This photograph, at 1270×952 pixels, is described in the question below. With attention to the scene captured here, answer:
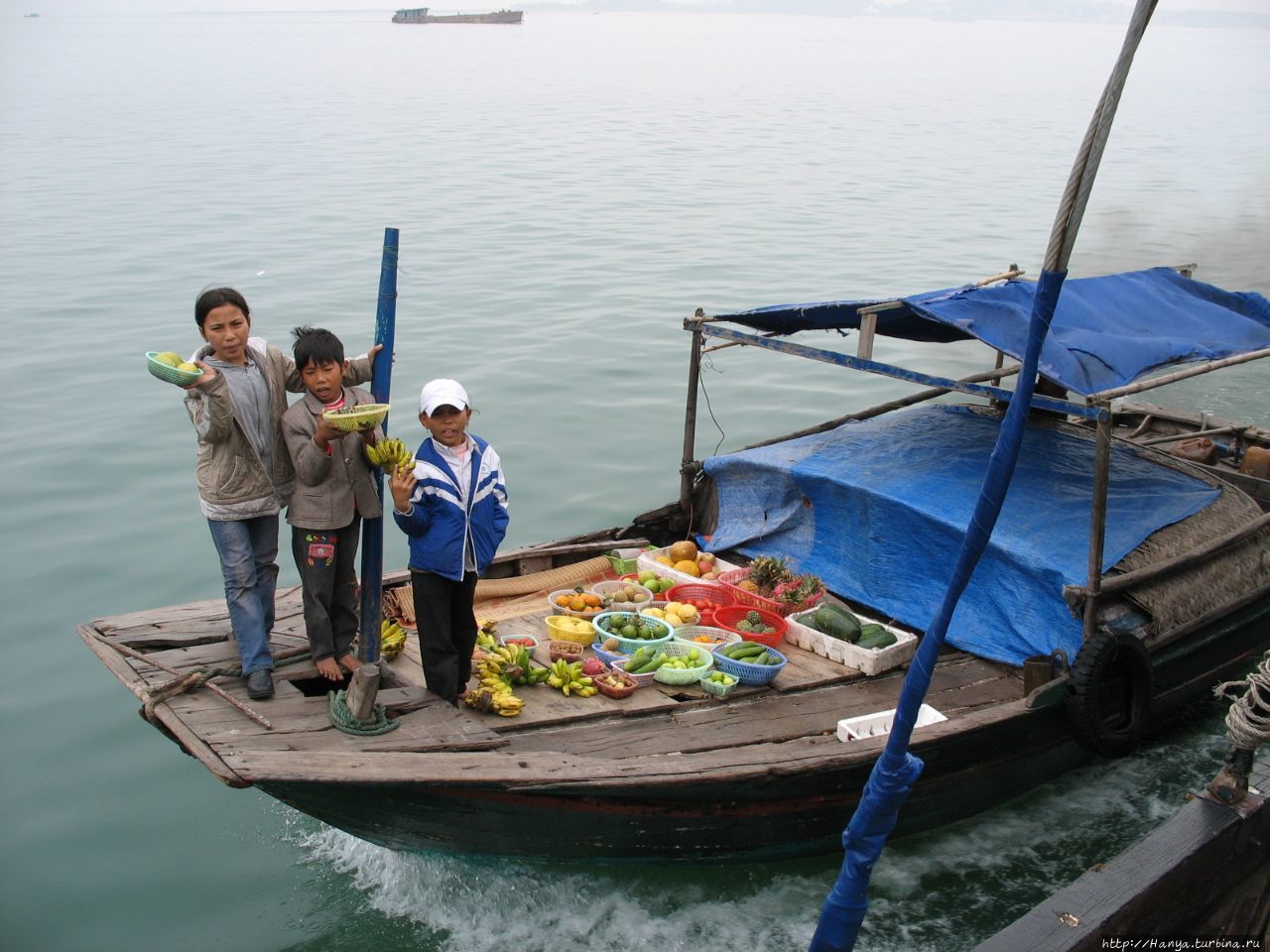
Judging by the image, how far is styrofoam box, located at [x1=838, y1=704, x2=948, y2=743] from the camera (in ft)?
17.1

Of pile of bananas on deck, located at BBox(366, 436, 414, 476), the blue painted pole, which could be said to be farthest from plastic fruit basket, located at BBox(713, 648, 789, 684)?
pile of bananas on deck, located at BBox(366, 436, 414, 476)

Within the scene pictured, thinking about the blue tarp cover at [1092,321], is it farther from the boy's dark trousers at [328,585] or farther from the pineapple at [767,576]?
the boy's dark trousers at [328,585]

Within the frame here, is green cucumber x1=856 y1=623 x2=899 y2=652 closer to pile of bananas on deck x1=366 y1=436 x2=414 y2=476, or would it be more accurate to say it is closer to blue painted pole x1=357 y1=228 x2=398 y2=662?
blue painted pole x1=357 y1=228 x2=398 y2=662

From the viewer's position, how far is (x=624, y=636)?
18.7 ft

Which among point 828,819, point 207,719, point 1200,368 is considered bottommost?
point 828,819

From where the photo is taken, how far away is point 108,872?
6.04m

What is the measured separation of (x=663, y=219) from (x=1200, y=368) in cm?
1740

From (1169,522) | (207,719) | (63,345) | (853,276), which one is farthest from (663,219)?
(207,719)

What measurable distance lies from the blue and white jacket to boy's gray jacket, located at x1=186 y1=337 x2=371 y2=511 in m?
0.56

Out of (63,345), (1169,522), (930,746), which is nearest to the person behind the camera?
(930,746)

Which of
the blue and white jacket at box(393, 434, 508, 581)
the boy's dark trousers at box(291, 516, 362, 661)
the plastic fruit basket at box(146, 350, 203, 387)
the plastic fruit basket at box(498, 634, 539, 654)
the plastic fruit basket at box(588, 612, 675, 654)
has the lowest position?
the plastic fruit basket at box(498, 634, 539, 654)

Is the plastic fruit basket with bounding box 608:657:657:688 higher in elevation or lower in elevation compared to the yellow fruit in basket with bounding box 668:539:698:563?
lower

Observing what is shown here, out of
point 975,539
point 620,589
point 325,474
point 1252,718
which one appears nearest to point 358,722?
point 325,474

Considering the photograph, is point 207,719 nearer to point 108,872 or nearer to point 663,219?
point 108,872
